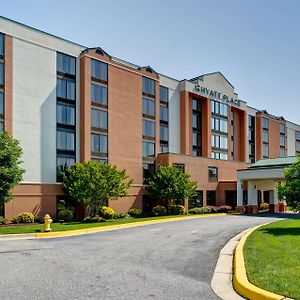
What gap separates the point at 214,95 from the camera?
54.3 m

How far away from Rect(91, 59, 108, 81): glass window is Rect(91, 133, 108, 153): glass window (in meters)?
5.84

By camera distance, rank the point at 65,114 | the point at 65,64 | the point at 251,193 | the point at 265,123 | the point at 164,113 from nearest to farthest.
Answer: the point at 65,114, the point at 65,64, the point at 251,193, the point at 164,113, the point at 265,123

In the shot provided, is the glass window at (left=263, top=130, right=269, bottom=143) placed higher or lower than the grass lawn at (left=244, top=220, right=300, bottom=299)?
higher

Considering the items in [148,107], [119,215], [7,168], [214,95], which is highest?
[214,95]

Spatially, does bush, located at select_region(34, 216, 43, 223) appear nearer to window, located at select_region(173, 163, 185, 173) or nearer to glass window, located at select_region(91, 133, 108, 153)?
glass window, located at select_region(91, 133, 108, 153)

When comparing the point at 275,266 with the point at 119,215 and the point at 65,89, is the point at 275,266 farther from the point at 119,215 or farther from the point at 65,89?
the point at 65,89

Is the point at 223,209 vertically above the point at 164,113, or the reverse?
the point at 164,113

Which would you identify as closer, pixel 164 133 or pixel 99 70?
pixel 99 70

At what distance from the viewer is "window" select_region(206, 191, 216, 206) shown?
4800cm

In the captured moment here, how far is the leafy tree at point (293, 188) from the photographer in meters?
20.5

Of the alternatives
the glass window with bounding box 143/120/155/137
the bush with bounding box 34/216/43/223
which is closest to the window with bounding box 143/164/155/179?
the glass window with bounding box 143/120/155/137

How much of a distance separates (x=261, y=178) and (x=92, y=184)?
1956 centimetres

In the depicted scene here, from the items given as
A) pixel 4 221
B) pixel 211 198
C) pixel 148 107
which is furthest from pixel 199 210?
pixel 4 221

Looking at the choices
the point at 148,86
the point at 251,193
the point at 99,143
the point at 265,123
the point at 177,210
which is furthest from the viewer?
the point at 265,123
